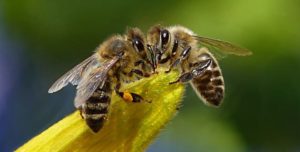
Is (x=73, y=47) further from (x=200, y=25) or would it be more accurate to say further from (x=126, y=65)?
(x=126, y=65)

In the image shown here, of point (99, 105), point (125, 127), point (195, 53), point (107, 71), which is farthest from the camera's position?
point (195, 53)

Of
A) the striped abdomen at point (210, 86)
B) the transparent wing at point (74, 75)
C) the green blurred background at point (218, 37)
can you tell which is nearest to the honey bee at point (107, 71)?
the transparent wing at point (74, 75)

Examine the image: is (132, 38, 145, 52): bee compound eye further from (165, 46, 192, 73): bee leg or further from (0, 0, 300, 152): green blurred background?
(0, 0, 300, 152): green blurred background

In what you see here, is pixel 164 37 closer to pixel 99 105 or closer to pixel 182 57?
pixel 182 57

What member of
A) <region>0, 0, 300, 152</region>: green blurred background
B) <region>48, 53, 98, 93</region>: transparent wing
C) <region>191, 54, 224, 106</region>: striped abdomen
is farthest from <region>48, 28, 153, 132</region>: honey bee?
<region>0, 0, 300, 152</region>: green blurred background

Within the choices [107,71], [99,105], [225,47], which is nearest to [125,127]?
[99,105]

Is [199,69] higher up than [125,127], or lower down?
lower down
